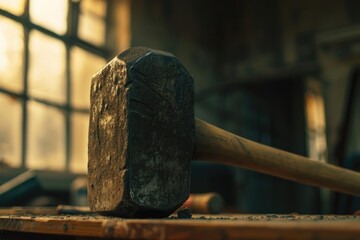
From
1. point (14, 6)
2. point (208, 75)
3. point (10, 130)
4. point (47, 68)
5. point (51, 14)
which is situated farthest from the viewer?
point (208, 75)

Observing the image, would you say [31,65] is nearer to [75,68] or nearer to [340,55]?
[75,68]

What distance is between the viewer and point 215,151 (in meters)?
1.25

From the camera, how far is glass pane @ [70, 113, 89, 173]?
14.4 feet

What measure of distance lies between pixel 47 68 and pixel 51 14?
0.60 meters

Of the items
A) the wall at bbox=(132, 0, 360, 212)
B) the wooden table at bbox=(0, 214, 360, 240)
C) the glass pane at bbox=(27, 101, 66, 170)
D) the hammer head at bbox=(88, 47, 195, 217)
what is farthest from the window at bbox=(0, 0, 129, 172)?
the wooden table at bbox=(0, 214, 360, 240)

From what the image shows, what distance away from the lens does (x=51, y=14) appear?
4.42 meters

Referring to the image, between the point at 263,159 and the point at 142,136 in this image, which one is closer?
the point at 142,136

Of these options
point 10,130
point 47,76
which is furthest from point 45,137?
point 47,76

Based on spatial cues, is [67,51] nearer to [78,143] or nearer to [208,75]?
[78,143]

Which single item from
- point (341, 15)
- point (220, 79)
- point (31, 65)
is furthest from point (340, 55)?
point (31, 65)

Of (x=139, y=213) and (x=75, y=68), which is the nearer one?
(x=139, y=213)

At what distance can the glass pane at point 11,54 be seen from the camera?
12.5ft

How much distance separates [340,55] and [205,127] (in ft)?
14.6

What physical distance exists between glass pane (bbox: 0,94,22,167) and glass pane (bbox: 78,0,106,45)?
121 cm
